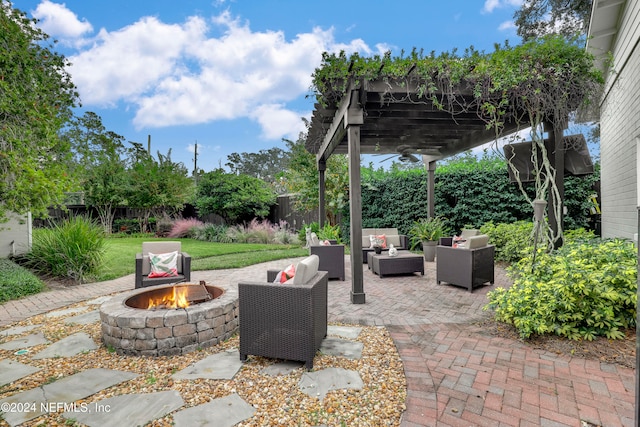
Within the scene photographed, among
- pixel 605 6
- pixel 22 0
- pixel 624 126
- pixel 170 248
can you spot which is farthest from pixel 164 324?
pixel 605 6

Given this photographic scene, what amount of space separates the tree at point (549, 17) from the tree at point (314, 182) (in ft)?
27.5

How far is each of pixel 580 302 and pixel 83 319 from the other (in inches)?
199

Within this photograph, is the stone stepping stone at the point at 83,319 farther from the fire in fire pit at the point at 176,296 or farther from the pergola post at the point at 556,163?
the pergola post at the point at 556,163

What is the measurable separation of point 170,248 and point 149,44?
719 centimetres

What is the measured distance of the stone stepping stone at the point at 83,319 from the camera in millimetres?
3758

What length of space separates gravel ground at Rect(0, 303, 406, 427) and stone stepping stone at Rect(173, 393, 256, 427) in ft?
0.16

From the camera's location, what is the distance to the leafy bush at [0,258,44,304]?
15.5ft

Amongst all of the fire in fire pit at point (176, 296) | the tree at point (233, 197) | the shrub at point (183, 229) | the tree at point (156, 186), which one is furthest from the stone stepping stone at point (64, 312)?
the tree at point (156, 186)

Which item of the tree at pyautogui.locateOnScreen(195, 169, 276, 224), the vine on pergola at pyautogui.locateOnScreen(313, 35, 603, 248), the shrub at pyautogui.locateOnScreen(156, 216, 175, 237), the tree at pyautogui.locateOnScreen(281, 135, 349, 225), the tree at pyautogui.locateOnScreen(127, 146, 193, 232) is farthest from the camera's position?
the shrub at pyautogui.locateOnScreen(156, 216, 175, 237)

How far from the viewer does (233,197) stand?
511 inches

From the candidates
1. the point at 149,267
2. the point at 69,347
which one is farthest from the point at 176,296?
the point at 149,267

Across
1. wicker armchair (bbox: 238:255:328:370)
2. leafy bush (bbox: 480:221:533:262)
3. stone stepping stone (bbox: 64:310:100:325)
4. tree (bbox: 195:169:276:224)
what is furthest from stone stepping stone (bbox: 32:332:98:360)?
tree (bbox: 195:169:276:224)

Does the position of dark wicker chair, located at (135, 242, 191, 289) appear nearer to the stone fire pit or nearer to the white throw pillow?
the white throw pillow

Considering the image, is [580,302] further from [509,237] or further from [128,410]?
[509,237]
